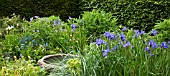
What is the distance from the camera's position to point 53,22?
685cm

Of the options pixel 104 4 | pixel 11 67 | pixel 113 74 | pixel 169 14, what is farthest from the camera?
pixel 104 4

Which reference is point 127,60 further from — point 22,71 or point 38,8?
point 38,8


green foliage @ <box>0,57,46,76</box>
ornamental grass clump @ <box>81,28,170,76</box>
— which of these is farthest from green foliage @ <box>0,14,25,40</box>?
ornamental grass clump @ <box>81,28,170,76</box>

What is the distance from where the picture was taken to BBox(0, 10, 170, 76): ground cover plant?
12.1 ft

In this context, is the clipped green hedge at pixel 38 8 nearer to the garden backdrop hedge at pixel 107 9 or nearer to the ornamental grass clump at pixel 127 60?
the garden backdrop hedge at pixel 107 9

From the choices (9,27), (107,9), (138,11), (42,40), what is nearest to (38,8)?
(107,9)

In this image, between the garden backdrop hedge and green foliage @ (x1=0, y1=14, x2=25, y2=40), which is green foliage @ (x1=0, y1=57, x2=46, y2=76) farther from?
the garden backdrop hedge

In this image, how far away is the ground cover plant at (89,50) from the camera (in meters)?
3.69

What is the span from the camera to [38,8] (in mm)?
9180

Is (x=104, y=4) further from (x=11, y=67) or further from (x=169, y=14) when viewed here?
(x=11, y=67)

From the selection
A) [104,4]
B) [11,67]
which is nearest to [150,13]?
[104,4]

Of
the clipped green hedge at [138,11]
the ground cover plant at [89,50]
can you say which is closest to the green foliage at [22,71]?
the ground cover plant at [89,50]

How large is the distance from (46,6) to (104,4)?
1.50 metres

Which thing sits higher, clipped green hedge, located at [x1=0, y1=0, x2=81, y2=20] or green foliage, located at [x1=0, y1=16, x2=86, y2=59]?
clipped green hedge, located at [x1=0, y1=0, x2=81, y2=20]
